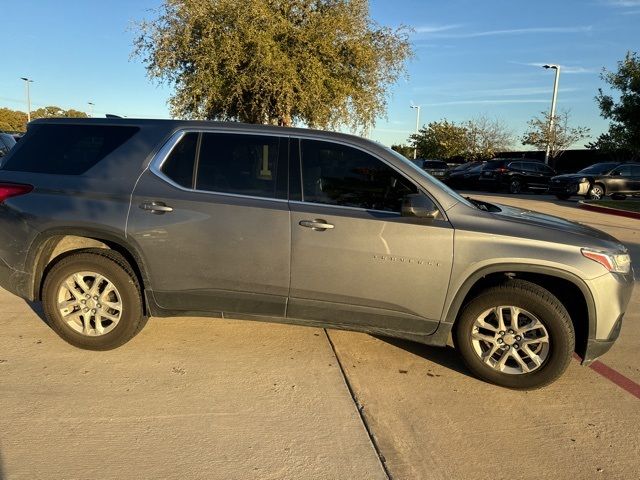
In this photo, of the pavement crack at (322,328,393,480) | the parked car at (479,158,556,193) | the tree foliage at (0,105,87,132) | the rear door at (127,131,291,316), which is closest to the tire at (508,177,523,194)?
the parked car at (479,158,556,193)

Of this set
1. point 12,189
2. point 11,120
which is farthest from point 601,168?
point 11,120

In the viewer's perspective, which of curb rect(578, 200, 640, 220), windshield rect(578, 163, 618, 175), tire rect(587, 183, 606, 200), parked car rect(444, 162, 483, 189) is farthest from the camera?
parked car rect(444, 162, 483, 189)

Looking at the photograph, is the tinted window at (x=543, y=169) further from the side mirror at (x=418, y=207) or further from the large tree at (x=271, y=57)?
the side mirror at (x=418, y=207)

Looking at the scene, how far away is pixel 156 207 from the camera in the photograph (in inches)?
148

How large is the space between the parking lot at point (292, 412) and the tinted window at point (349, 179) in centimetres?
130

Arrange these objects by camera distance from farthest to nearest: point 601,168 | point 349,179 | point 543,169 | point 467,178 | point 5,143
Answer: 1. point 467,178
2. point 543,169
3. point 601,168
4. point 5,143
5. point 349,179

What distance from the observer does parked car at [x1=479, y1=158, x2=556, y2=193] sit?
22.9 metres

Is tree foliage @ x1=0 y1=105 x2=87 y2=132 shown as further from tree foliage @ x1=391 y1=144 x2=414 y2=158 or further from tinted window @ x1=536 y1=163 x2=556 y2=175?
tinted window @ x1=536 y1=163 x2=556 y2=175

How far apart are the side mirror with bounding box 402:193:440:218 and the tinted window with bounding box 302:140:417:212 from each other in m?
0.15

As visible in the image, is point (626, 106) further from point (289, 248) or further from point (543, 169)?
point (289, 248)

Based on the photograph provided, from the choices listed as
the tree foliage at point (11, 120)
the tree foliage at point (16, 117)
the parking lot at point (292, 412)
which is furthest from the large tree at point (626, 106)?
the tree foliage at point (11, 120)

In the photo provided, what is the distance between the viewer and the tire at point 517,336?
11.4 feet

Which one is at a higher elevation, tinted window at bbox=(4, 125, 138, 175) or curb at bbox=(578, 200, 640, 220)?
tinted window at bbox=(4, 125, 138, 175)

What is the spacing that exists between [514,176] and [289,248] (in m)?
21.6
